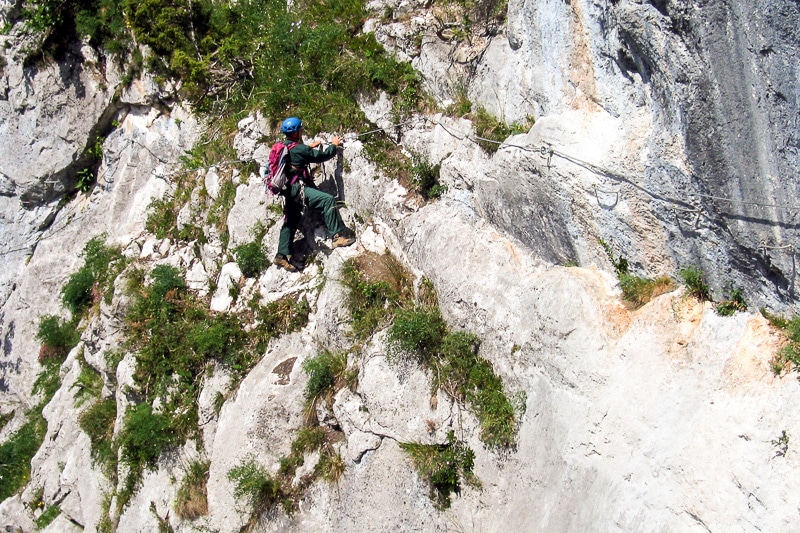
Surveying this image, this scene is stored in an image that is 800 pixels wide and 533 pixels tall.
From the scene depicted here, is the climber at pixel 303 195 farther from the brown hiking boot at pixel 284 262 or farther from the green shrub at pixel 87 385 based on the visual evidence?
the green shrub at pixel 87 385

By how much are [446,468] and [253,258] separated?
446 centimetres

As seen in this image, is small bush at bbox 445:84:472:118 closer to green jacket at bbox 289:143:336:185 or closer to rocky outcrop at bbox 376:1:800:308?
rocky outcrop at bbox 376:1:800:308

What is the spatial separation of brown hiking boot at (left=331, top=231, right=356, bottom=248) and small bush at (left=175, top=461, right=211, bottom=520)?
3.37 metres

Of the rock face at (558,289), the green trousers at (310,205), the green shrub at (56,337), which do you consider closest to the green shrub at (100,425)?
the rock face at (558,289)

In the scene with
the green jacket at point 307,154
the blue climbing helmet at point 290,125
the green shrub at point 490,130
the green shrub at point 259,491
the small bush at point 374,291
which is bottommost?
the green shrub at point 259,491

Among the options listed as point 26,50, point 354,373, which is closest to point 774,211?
point 354,373

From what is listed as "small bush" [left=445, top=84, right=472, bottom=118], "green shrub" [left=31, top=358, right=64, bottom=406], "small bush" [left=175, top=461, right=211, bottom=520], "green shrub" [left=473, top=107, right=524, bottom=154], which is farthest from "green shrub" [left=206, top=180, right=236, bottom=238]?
"green shrub" [left=31, top=358, right=64, bottom=406]

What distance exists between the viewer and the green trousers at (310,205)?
9.16 m

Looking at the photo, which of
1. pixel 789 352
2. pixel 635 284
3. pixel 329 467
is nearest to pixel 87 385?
pixel 329 467

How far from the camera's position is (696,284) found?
19.4 ft

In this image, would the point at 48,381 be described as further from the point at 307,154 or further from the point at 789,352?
the point at 789,352

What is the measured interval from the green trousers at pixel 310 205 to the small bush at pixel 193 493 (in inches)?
127

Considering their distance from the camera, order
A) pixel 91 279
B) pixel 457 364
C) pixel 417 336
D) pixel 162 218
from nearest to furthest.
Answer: pixel 457 364 < pixel 417 336 < pixel 162 218 < pixel 91 279

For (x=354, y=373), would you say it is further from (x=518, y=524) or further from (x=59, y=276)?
(x=59, y=276)
